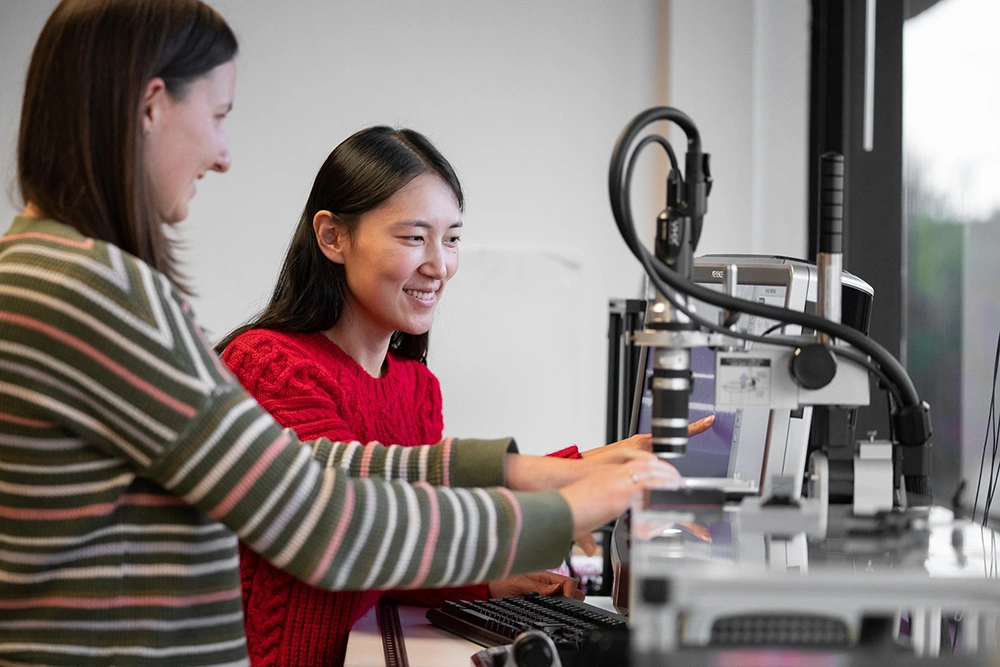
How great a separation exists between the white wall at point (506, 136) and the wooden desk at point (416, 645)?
1.73m

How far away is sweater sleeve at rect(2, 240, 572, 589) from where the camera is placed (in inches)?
34.1

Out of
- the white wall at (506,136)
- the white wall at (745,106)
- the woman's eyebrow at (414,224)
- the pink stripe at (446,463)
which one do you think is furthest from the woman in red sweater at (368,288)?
the white wall at (745,106)

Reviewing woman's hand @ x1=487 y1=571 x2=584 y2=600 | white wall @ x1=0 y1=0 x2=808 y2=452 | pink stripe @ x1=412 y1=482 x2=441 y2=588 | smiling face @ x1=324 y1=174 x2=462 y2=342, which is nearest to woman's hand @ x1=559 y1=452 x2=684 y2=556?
pink stripe @ x1=412 y1=482 x2=441 y2=588

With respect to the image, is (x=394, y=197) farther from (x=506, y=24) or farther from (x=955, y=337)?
(x=506, y=24)

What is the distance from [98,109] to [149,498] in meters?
0.37

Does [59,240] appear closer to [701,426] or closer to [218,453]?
[218,453]

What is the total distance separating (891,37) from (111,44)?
2.30 meters

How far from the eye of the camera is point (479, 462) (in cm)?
116

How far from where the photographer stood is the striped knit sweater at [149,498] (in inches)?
34.2

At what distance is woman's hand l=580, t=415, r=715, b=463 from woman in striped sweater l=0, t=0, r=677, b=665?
3.7 inches

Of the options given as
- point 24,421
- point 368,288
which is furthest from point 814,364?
point 368,288

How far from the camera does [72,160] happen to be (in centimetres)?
95

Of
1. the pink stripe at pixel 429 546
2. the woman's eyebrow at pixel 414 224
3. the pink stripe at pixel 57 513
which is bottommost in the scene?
the pink stripe at pixel 429 546

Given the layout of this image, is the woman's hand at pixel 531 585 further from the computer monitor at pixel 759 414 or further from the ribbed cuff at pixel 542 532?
the ribbed cuff at pixel 542 532
